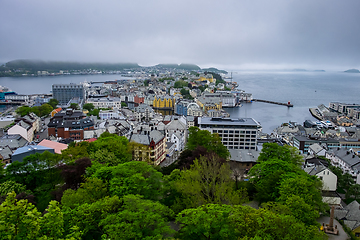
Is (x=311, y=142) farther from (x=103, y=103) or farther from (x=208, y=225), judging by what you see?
(x=103, y=103)

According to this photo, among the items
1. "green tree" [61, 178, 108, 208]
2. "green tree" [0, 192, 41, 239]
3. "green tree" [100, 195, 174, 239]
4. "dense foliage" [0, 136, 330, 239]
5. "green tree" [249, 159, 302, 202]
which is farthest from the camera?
"green tree" [249, 159, 302, 202]

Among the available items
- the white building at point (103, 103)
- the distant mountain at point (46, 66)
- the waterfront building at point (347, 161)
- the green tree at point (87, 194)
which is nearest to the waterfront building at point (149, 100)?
the white building at point (103, 103)

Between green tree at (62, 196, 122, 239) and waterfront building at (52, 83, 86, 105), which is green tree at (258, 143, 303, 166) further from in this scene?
waterfront building at (52, 83, 86, 105)

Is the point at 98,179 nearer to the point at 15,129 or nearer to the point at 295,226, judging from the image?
the point at 295,226

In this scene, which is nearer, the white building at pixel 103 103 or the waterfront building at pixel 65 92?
the white building at pixel 103 103

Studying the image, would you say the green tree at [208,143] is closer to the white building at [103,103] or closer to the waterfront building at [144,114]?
the waterfront building at [144,114]

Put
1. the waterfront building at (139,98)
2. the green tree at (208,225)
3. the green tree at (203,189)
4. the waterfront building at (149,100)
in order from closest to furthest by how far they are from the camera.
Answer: the green tree at (208,225)
the green tree at (203,189)
the waterfront building at (149,100)
the waterfront building at (139,98)

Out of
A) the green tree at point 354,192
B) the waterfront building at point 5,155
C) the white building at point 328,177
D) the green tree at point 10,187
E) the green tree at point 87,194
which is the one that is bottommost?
the green tree at point 354,192

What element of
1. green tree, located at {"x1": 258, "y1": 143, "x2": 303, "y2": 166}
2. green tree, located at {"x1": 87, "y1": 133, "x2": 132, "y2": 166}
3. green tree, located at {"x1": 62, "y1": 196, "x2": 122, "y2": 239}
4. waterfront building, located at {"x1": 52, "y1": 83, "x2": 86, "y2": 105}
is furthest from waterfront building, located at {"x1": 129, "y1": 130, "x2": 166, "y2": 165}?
waterfront building, located at {"x1": 52, "y1": 83, "x2": 86, "y2": 105}

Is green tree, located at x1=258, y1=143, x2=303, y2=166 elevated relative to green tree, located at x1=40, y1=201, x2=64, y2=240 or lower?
lower
